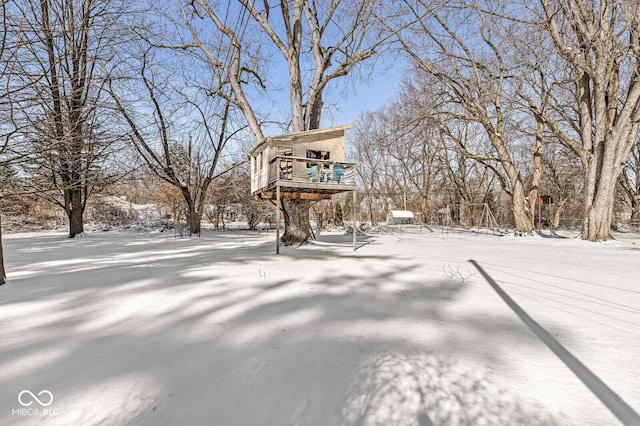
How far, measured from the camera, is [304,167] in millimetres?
10266

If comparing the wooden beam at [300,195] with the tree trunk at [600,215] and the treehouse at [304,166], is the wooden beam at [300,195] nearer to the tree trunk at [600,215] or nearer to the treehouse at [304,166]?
the treehouse at [304,166]

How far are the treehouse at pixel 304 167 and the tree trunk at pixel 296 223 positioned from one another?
0.94ft

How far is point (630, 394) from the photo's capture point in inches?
70.0

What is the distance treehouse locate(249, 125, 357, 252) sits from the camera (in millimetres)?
9125

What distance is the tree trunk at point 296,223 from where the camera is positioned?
10.1 meters

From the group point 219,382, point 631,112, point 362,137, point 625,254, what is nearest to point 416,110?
point 631,112

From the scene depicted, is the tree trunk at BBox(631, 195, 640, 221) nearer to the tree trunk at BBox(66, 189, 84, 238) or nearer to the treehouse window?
the treehouse window

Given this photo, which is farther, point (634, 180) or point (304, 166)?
point (634, 180)

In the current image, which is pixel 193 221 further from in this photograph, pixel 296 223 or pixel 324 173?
pixel 324 173

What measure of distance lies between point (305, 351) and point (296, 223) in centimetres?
799

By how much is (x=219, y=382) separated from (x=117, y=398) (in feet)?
1.84

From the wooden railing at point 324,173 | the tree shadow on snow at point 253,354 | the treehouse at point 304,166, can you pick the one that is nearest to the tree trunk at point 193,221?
the treehouse at point 304,166

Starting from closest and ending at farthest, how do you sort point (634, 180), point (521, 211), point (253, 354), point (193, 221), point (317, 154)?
point (253, 354)
point (317, 154)
point (521, 211)
point (193, 221)
point (634, 180)

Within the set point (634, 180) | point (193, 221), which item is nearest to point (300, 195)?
point (193, 221)
